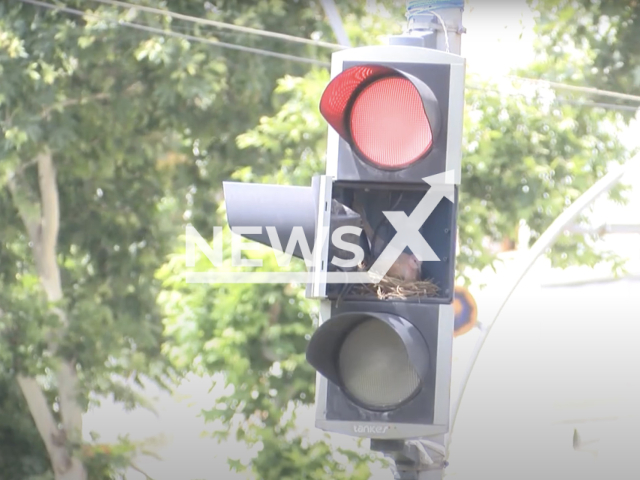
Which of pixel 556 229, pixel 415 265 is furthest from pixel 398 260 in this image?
pixel 556 229

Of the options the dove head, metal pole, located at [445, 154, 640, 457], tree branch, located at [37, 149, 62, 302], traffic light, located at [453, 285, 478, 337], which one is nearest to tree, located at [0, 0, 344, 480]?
tree branch, located at [37, 149, 62, 302]

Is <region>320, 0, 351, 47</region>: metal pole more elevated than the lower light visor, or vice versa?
<region>320, 0, 351, 47</region>: metal pole

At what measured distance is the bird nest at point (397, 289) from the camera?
2.46 metres

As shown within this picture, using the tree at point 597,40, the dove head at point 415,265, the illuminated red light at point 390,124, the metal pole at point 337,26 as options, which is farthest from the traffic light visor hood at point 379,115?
the tree at point 597,40

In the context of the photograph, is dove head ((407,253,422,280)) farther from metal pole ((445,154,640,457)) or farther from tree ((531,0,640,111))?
tree ((531,0,640,111))

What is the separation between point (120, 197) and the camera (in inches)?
422

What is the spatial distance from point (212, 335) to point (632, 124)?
12.0 feet

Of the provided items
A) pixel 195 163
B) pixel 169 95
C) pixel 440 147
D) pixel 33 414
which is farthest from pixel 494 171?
pixel 33 414

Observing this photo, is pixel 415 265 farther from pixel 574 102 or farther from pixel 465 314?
pixel 574 102

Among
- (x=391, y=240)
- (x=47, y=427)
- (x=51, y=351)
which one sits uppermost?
(x=391, y=240)

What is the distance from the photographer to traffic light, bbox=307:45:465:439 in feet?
7.79

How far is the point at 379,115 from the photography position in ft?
8.34

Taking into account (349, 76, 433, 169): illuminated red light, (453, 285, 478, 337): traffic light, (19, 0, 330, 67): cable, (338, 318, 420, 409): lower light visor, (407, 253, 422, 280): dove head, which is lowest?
(453, 285, 478, 337): traffic light

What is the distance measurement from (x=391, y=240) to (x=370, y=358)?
306 mm
